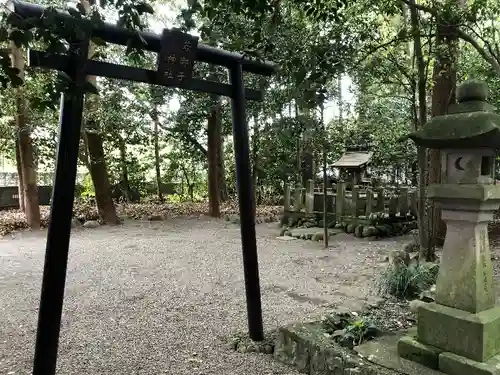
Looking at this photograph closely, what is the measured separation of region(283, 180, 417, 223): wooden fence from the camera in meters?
9.23

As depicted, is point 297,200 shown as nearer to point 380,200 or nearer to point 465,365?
point 380,200

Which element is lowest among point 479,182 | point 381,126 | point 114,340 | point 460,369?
point 114,340

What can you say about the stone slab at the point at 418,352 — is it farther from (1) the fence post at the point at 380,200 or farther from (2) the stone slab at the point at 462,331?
(1) the fence post at the point at 380,200

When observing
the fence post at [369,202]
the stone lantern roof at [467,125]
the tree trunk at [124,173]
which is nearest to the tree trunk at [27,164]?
the tree trunk at [124,173]

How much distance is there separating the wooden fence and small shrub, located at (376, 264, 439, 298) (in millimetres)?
4309

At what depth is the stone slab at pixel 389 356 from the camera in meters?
2.65

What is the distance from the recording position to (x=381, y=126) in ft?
42.6

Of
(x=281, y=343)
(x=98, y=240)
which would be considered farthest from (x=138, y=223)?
(x=281, y=343)

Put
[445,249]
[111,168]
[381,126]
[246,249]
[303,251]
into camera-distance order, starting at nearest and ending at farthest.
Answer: [445,249]
[246,249]
[303,251]
[381,126]
[111,168]

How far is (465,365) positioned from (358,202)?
22.8ft

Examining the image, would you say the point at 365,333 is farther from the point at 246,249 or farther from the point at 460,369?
the point at 246,249

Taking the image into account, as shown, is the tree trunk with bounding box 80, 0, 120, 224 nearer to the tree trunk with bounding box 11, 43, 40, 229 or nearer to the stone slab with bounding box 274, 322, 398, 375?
the tree trunk with bounding box 11, 43, 40, 229

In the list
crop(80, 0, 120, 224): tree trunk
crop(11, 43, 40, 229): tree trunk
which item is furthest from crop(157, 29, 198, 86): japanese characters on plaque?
crop(80, 0, 120, 224): tree trunk

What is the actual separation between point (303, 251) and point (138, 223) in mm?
4988
